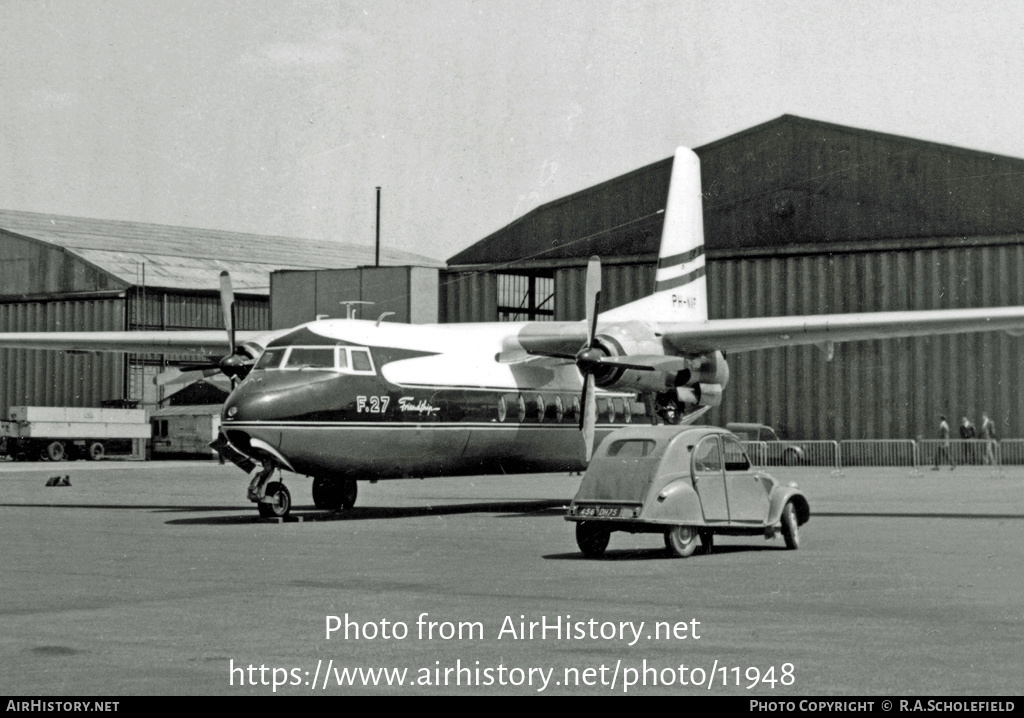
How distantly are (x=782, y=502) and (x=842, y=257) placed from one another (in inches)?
1294

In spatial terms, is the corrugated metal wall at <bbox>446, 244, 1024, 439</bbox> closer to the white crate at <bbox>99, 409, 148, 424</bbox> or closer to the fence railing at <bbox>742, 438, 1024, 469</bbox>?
the fence railing at <bbox>742, 438, 1024, 469</bbox>

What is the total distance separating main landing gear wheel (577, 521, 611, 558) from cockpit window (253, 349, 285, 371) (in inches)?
297

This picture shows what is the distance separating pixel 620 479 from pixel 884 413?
34.3 metres

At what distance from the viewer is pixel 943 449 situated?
4500cm

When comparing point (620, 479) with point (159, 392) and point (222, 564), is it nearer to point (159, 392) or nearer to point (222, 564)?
point (222, 564)

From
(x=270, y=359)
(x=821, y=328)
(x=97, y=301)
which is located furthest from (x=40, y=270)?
(x=821, y=328)

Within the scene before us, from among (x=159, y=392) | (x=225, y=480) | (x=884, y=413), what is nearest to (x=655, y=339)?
(x=225, y=480)

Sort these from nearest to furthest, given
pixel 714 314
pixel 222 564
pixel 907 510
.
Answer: pixel 222 564, pixel 907 510, pixel 714 314

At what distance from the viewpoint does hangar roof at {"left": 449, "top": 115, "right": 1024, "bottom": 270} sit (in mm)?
45438

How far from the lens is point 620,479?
15.6 m

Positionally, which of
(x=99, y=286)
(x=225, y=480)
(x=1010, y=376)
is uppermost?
(x=99, y=286)

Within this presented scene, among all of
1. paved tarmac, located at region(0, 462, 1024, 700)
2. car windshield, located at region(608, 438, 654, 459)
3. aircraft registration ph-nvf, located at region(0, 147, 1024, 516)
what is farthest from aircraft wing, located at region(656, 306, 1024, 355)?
car windshield, located at region(608, 438, 654, 459)

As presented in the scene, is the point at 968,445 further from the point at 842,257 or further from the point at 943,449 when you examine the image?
the point at 842,257
